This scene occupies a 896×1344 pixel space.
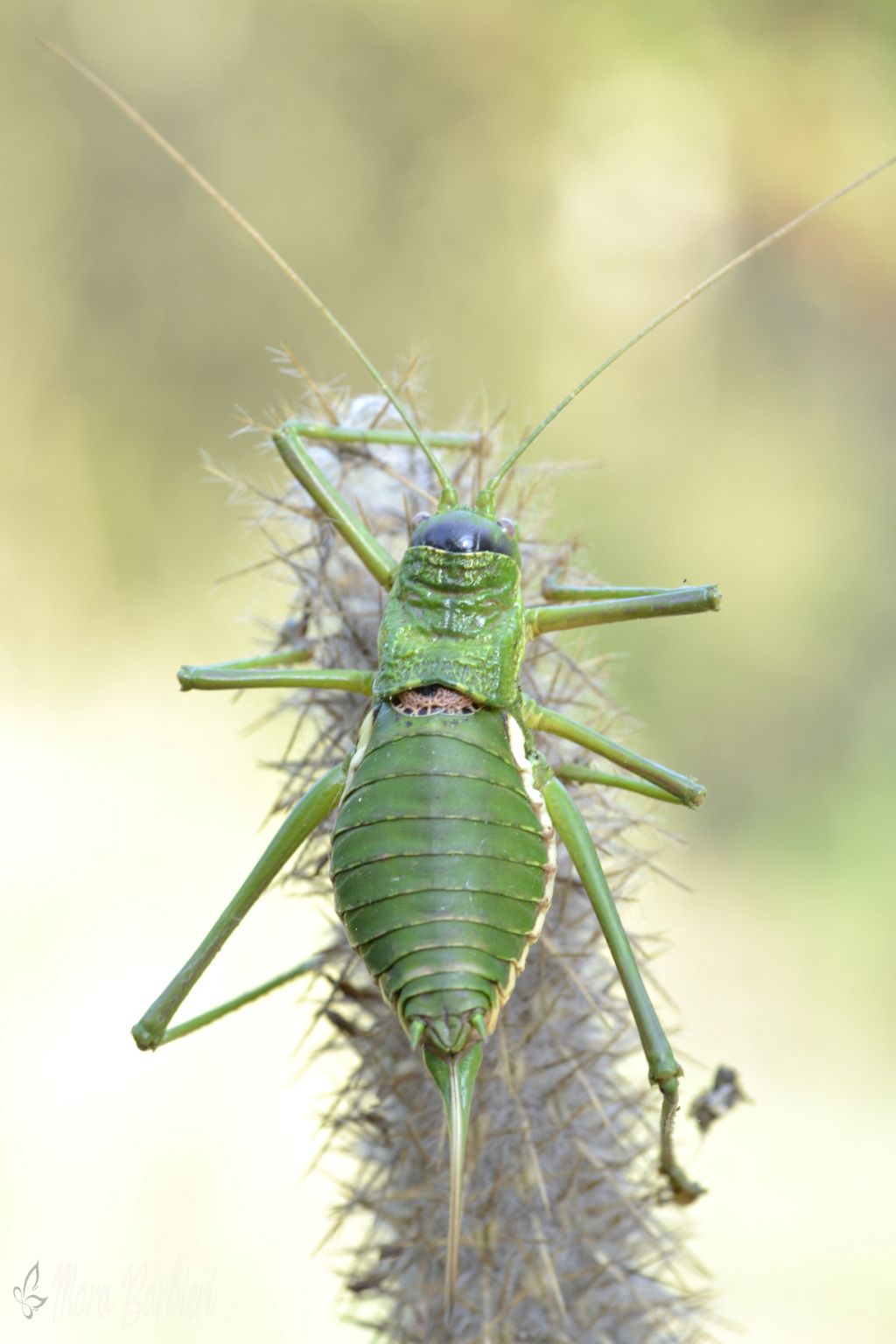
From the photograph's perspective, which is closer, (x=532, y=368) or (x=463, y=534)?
(x=463, y=534)

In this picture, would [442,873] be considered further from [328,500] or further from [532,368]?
[532,368]

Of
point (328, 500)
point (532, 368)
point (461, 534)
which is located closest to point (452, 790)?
point (461, 534)

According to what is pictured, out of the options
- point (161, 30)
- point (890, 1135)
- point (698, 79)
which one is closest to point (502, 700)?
point (890, 1135)

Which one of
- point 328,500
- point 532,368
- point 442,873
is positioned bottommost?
point 442,873

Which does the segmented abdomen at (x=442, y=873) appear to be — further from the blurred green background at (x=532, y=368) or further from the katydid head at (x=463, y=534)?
the blurred green background at (x=532, y=368)

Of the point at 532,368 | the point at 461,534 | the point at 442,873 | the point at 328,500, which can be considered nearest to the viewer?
the point at 442,873

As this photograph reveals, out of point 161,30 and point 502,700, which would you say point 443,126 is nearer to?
point 161,30
